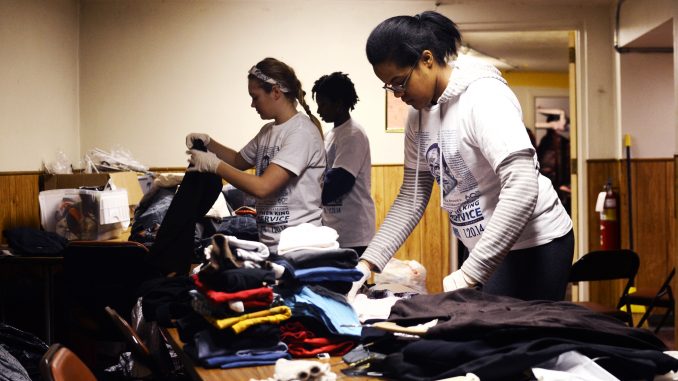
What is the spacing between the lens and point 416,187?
87.4 inches

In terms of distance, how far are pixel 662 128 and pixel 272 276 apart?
5521 millimetres

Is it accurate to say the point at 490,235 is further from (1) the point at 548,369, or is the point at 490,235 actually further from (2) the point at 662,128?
(2) the point at 662,128

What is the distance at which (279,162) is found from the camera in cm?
279

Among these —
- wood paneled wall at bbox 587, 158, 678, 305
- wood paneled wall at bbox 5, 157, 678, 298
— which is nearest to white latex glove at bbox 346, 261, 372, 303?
wood paneled wall at bbox 5, 157, 678, 298

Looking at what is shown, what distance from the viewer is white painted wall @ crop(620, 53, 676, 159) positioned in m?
6.11

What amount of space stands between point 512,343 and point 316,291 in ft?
1.78

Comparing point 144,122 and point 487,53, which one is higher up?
point 487,53

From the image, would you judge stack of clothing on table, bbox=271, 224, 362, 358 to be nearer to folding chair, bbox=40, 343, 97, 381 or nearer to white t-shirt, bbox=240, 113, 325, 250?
folding chair, bbox=40, 343, 97, 381

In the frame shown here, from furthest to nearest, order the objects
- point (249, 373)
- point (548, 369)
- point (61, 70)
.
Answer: point (61, 70), point (249, 373), point (548, 369)

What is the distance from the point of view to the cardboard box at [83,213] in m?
4.38

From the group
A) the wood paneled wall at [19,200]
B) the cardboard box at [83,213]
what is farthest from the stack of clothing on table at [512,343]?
the wood paneled wall at [19,200]

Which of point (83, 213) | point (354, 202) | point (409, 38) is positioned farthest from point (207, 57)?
point (409, 38)

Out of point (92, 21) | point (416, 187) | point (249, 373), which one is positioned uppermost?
point (92, 21)

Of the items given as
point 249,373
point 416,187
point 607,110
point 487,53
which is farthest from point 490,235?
point 487,53
